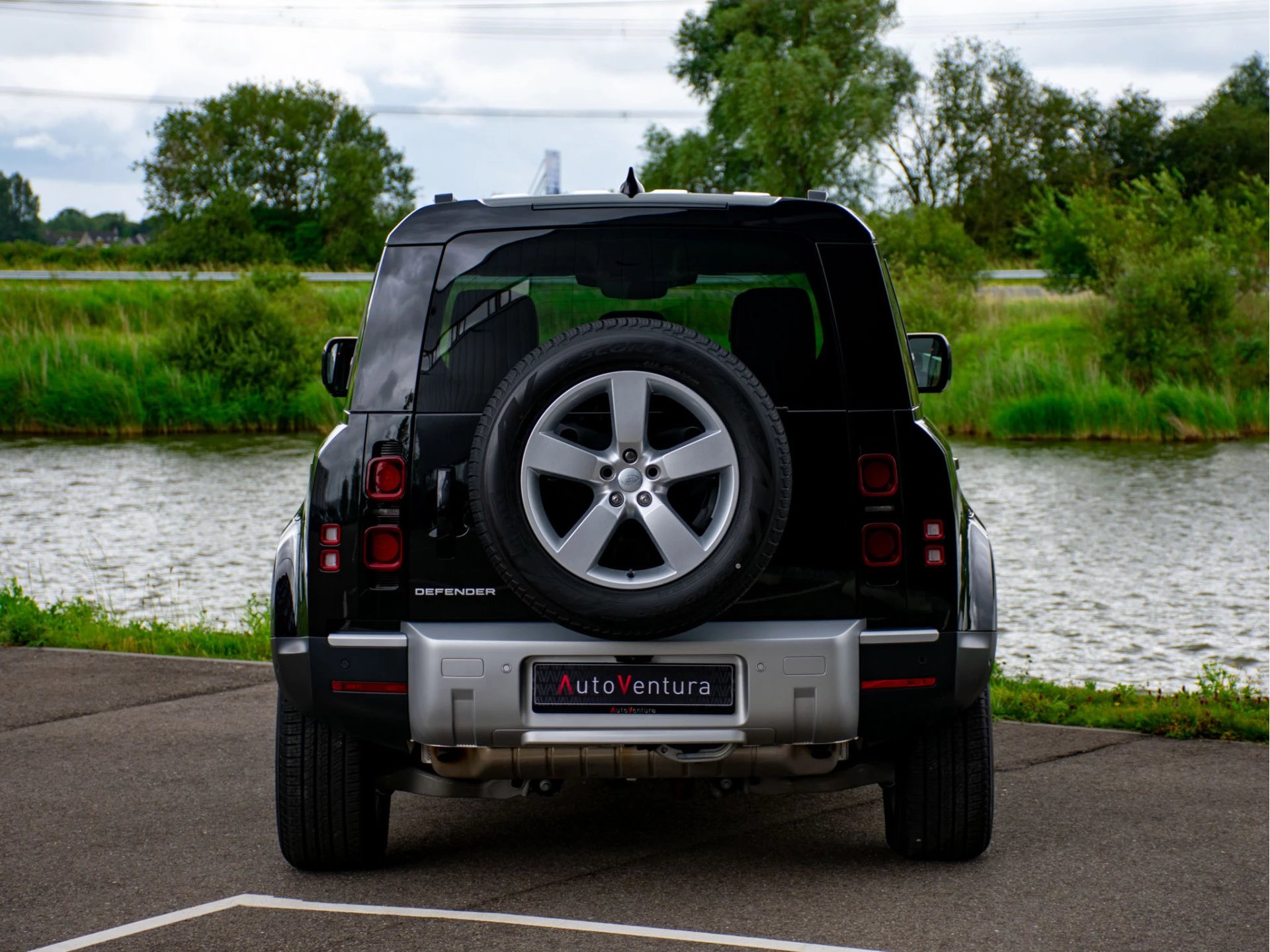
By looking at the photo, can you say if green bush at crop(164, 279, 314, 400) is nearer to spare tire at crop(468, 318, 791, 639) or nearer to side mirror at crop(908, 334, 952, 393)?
side mirror at crop(908, 334, 952, 393)

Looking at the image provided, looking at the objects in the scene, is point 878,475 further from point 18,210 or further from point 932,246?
point 18,210

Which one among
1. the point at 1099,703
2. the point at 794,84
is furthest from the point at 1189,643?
the point at 794,84

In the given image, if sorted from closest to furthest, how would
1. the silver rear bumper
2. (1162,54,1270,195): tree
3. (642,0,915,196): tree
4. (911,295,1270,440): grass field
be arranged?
1. the silver rear bumper
2. (911,295,1270,440): grass field
3. (642,0,915,196): tree
4. (1162,54,1270,195): tree

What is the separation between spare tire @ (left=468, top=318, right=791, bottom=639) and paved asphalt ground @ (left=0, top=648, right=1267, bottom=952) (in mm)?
909

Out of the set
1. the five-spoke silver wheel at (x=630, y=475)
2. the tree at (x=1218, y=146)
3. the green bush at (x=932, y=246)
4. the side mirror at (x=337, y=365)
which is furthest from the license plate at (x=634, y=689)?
the tree at (x=1218, y=146)

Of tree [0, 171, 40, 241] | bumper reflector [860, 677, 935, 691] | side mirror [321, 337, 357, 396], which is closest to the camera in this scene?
bumper reflector [860, 677, 935, 691]

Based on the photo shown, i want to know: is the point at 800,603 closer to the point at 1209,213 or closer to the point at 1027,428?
the point at 1027,428

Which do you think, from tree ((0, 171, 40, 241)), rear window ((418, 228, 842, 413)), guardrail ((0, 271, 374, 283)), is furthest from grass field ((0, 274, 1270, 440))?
tree ((0, 171, 40, 241))

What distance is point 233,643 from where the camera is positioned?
8.46m

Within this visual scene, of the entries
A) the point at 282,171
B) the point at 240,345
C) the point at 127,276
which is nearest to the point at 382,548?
the point at 240,345

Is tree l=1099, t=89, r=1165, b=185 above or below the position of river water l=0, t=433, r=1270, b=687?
above

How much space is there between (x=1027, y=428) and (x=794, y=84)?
→ 108 feet

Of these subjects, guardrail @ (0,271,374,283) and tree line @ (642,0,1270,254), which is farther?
tree line @ (642,0,1270,254)

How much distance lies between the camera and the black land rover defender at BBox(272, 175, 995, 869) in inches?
146
